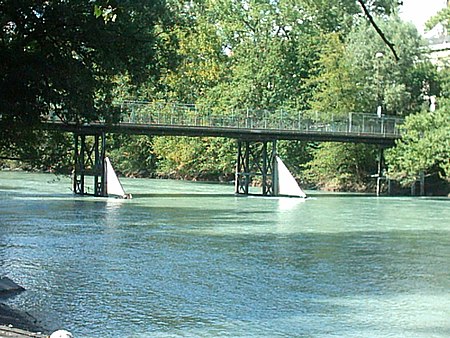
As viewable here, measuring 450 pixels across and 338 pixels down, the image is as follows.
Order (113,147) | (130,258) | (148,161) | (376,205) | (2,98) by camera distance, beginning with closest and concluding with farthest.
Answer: (2,98), (130,258), (376,205), (113,147), (148,161)

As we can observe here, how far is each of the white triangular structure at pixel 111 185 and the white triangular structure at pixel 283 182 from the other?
10738 mm

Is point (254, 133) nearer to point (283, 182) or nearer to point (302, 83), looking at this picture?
point (283, 182)

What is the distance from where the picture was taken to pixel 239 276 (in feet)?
66.4

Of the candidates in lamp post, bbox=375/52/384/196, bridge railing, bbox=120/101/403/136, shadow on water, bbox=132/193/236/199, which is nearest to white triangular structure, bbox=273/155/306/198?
bridge railing, bbox=120/101/403/136

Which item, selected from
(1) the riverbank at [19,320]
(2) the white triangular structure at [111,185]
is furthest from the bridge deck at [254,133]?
(1) the riverbank at [19,320]

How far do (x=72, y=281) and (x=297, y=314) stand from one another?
5.65 m

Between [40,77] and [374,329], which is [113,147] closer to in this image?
[40,77]

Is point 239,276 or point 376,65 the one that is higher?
point 376,65

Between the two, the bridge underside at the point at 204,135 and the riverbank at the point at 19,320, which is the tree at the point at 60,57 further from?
the bridge underside at the point at 204,135

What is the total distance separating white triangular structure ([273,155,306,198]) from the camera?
52844 millimetres

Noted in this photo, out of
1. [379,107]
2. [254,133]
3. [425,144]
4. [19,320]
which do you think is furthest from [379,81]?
[19,320]

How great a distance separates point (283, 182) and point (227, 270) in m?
32.3

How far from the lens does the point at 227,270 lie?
2116cm

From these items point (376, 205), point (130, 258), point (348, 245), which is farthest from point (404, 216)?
point (130, 258)
